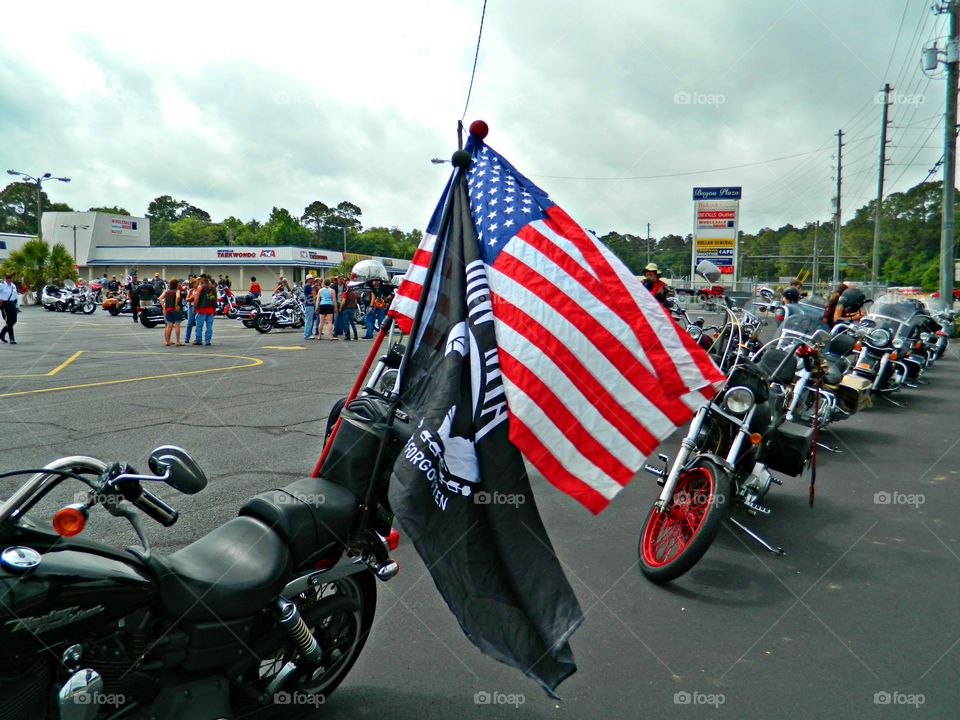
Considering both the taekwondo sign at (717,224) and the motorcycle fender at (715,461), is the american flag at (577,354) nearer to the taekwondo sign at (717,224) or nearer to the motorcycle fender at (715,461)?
the motorcycle fender at (715,461)

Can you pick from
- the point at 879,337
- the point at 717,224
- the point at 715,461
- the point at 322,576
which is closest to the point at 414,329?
the point at 322,576

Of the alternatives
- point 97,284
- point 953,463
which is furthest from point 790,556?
point 97,284

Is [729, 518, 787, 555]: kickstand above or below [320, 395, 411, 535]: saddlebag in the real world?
below

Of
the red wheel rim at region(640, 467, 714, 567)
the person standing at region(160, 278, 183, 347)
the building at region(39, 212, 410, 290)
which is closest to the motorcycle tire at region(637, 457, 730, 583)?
the red wheel rim at region(640, 467, 714, 567)

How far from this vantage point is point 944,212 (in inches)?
866

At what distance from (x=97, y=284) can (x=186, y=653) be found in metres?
39.7

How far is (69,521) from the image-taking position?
2037 millimetres

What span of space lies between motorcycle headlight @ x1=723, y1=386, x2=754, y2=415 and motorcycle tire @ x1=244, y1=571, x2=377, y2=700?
9.57ft

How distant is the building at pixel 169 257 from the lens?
231 ft

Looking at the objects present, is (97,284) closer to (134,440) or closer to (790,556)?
(134,440)

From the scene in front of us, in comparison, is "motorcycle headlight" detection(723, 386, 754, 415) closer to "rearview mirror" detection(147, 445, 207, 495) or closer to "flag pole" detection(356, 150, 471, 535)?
"flag pole" detection(356, 150, 471, 535)

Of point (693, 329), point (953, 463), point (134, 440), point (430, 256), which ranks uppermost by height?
point (430, 256)

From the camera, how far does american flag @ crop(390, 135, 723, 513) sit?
9.05 feet

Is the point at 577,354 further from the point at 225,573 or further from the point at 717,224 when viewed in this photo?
the point at 717,224
